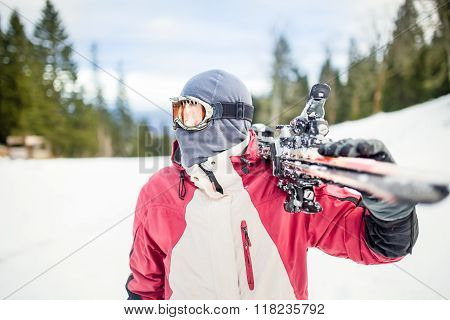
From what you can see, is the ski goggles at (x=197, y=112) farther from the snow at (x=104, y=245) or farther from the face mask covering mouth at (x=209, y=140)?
the snow at (x=104, y=245)

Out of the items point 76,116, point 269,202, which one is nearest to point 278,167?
point 269,202

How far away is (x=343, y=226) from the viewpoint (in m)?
1.16

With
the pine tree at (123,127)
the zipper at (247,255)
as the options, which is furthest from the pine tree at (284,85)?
the pine tree at (123,127)

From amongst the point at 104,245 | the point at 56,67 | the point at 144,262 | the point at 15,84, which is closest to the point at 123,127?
the point at 56,67

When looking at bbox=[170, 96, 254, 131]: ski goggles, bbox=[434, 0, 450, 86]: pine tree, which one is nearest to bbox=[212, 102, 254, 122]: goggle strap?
bbox=[170, 96, 254, 131]: ski goggles

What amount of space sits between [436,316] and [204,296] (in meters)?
1.39

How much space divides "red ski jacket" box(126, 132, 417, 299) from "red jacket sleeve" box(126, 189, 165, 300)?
0.14 ft

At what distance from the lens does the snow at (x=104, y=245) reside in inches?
98.4

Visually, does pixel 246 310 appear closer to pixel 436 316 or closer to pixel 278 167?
pixel 278 167

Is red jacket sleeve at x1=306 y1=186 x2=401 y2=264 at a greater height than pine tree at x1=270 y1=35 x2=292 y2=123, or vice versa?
pine tree at x1=270 y1=35 x2=292 y2=123

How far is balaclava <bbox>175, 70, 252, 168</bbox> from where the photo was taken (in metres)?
1.41

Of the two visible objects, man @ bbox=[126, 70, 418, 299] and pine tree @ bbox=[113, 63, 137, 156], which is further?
pine tree @ bbox=[113, 63, 137, 156]

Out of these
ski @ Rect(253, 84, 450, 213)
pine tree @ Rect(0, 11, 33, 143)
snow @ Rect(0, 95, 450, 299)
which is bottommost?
snow @ Rect(0, 95, 450, 299)

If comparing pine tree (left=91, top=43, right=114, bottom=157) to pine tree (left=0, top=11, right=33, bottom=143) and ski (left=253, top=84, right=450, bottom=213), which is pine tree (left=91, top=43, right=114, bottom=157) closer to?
pine tree (left=0, top=11, right=33, bottom=143)
